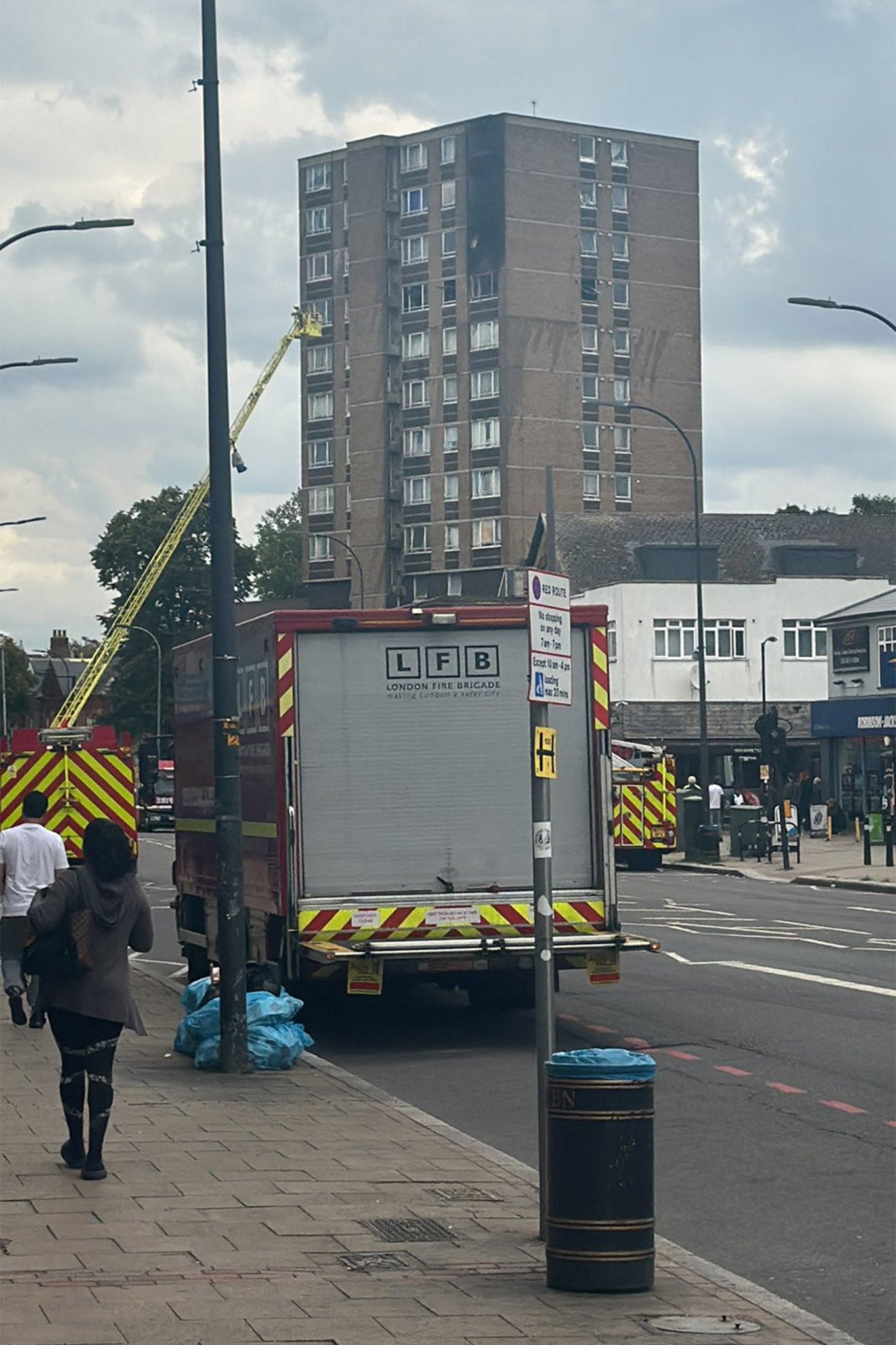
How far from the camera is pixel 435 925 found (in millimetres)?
14914

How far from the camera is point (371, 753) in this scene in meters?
15.2

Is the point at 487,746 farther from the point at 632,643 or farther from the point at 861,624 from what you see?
the point at 632,643

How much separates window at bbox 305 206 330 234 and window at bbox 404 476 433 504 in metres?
14.5

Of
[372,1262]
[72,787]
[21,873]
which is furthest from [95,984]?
[72,787]

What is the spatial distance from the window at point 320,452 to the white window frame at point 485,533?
1105 cm

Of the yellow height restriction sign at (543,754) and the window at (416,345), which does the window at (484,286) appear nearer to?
the window at (416,345)

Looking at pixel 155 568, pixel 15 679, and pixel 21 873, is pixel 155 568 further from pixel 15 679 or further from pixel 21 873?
pixel 21 873

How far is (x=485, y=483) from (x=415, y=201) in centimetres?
1535

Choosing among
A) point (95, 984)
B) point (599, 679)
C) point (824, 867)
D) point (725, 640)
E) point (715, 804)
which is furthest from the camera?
point (725, 640)

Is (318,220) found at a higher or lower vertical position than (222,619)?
higher

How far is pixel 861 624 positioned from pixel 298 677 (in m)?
45.5

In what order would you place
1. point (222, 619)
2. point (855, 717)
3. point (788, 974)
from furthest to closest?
point (855, 717) < point (788, 974) < point (222, 619)

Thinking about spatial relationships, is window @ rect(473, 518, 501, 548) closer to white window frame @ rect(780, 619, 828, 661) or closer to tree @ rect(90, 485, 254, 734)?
tree @ rect(90, 485, 254, 734)

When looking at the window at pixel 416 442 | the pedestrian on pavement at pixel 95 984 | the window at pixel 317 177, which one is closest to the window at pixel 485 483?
the window at pixel 416 442
